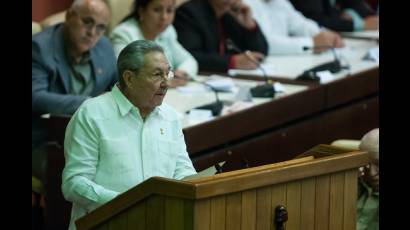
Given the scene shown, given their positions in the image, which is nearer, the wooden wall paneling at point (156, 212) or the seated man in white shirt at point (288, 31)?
the wooden wall paneling at point (156, 212)

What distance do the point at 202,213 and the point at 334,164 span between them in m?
0.51

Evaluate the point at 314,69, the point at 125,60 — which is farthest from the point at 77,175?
the point at 314,69

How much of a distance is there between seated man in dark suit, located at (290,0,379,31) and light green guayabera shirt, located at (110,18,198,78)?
2104mm

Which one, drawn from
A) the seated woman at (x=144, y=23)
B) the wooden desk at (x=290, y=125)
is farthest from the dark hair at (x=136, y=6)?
the wooden desk at (x=290, y=125)

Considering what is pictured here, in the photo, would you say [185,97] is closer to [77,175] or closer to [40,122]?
[40,122]

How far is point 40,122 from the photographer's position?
5.50 m

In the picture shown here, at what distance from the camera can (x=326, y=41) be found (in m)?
8.00

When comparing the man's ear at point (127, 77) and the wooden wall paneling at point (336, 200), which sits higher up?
the man's ear at point (127, 77)

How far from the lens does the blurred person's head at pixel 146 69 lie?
3.75 meters

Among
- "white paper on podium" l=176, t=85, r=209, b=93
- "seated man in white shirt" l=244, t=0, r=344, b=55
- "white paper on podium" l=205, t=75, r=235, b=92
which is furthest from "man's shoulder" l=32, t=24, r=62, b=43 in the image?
"seated man in white shirt" l=244, t=0, r=344, b=55

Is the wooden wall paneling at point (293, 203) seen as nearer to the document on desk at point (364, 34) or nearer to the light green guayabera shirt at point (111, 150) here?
the light green guayabera shirt at point (111, 150)

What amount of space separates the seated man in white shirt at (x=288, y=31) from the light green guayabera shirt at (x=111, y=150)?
12.7ft

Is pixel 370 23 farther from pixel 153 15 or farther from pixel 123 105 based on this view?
pixel 123 105

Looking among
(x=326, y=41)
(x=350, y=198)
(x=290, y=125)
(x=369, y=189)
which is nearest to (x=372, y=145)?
(x=369, y=189)
